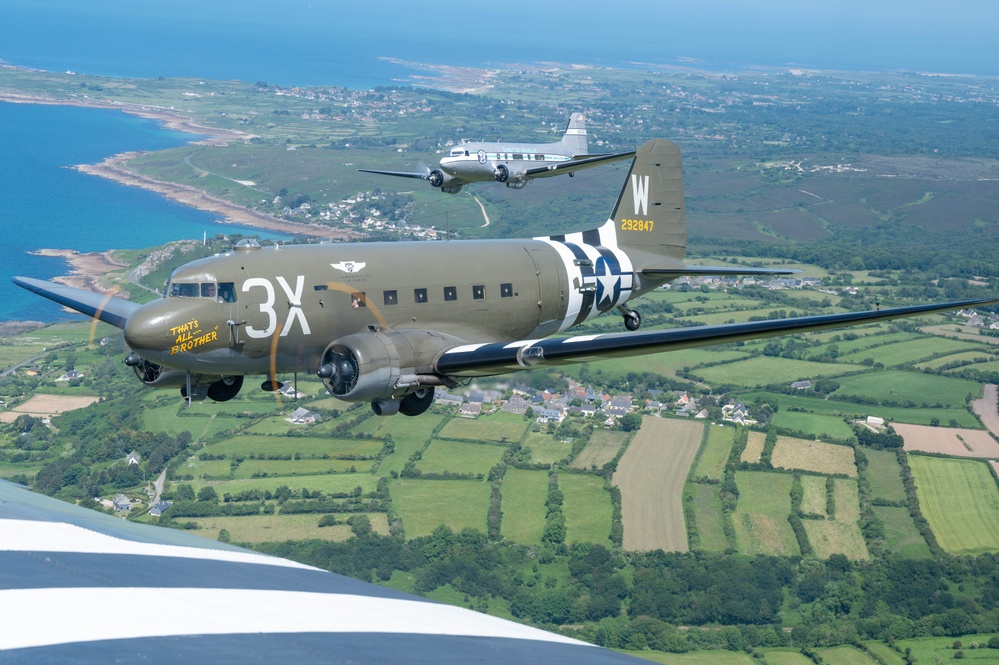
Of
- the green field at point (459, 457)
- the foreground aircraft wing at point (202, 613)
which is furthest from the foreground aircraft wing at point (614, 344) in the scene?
the green field at point (459, 457)

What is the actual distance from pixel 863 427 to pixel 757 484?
15.0m

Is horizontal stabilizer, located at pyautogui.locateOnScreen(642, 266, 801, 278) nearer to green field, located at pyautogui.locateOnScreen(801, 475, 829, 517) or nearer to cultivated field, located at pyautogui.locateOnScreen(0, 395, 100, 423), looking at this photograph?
green field, located at pyautogui.locateOnScreen(801, 475, 829, 517)

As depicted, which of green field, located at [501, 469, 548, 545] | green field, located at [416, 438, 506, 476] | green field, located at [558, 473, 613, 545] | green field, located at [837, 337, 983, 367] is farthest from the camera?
green field, located at [837, 337, 983, 367]

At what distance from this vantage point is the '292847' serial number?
1548 inches

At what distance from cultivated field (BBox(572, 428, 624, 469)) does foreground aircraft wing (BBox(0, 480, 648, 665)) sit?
61.8m

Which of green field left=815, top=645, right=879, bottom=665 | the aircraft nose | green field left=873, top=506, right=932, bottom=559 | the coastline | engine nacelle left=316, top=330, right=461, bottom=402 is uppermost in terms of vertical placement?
the aircraft nose

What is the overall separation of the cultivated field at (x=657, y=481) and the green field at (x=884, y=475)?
555 inches

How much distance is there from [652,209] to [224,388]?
704 inches

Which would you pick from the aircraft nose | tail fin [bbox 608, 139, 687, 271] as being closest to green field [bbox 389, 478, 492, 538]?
tail fin [bbox 608, 139, 687, 271]

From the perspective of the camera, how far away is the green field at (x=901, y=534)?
251ft

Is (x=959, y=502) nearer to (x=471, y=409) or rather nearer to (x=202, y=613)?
(x=471, y=409)

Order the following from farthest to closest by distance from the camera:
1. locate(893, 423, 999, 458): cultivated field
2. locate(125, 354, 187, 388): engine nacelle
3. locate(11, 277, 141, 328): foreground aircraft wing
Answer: locate(893, 423, 999, 458): cultivated field < locate(11, 277, 141, 328): foreground aircraft wing < locate(125, 354, 187, 388): engine nacelle

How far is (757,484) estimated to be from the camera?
3211 inches

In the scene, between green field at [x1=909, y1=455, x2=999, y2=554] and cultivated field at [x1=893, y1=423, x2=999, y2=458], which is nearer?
green field at [x1=909, y1=455, x2=999, y2=554]
